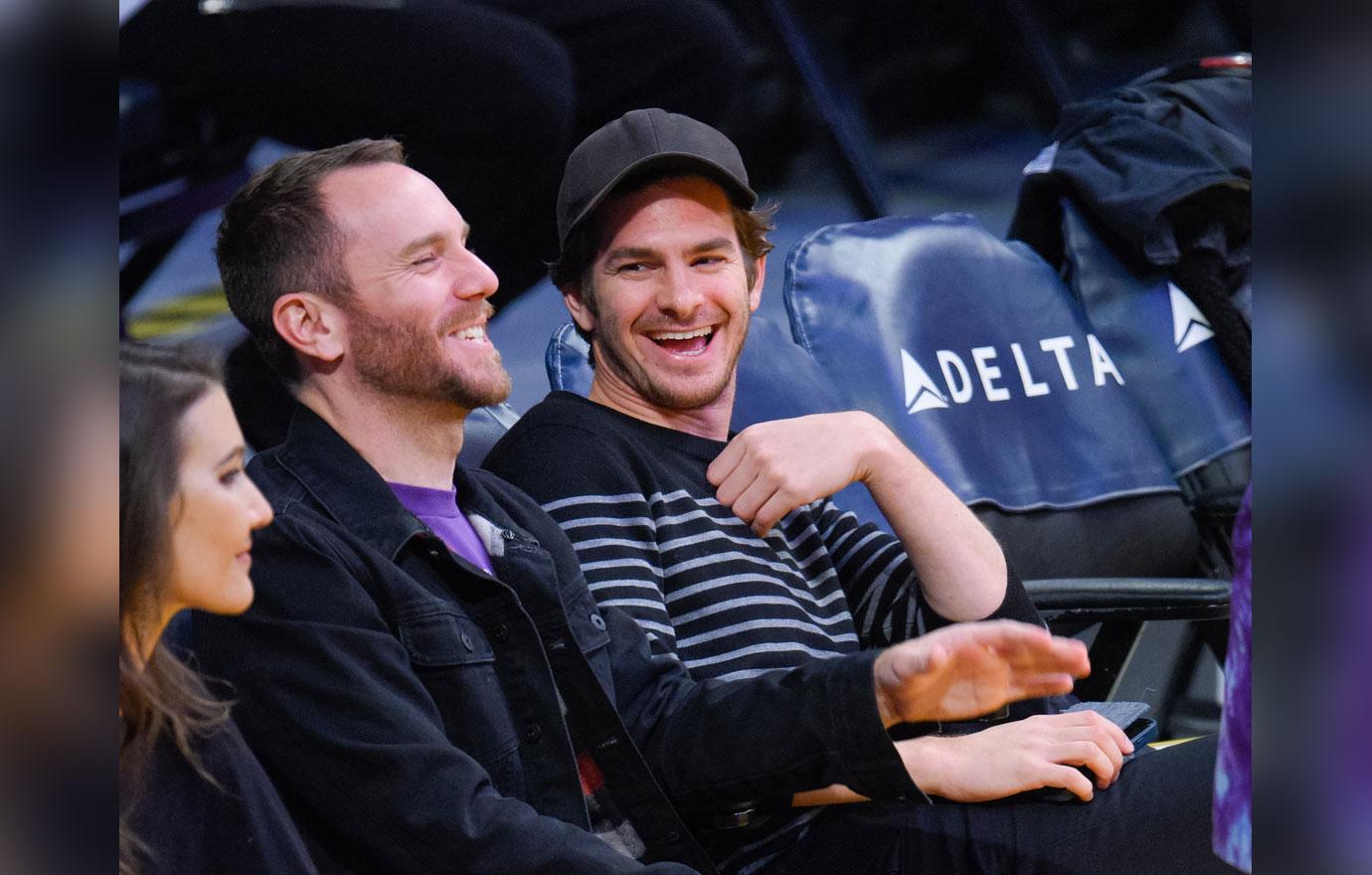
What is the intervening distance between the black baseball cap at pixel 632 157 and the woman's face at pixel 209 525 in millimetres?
519

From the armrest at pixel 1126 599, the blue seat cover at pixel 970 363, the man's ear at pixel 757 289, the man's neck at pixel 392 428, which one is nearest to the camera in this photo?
the man's neck at pixel 392 428

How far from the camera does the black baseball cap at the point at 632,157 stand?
1558 mm

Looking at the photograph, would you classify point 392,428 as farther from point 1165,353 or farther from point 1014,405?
point 1165,353

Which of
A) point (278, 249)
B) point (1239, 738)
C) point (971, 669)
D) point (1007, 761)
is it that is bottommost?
point (1007, 761)

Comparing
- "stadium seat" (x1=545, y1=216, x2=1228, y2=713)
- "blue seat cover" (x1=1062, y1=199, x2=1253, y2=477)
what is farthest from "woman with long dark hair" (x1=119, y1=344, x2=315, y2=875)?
"blue seat cover" (x1=1062, y1=199, x2=1253, y2=477)

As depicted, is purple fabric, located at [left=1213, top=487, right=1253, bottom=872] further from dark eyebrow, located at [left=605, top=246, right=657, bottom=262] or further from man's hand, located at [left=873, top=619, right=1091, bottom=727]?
dark eyebrow, located at [left=605, top=246, right=657, bottom=262]

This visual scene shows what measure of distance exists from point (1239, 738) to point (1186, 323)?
1.31 meters

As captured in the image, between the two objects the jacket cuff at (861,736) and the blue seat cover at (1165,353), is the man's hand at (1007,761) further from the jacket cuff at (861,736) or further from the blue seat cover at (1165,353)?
the blue seat cover at (1165,353)

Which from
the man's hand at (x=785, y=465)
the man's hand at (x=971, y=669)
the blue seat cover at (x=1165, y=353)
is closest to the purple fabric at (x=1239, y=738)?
the man's hand at (x=971, y=669)

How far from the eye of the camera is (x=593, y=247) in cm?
161
